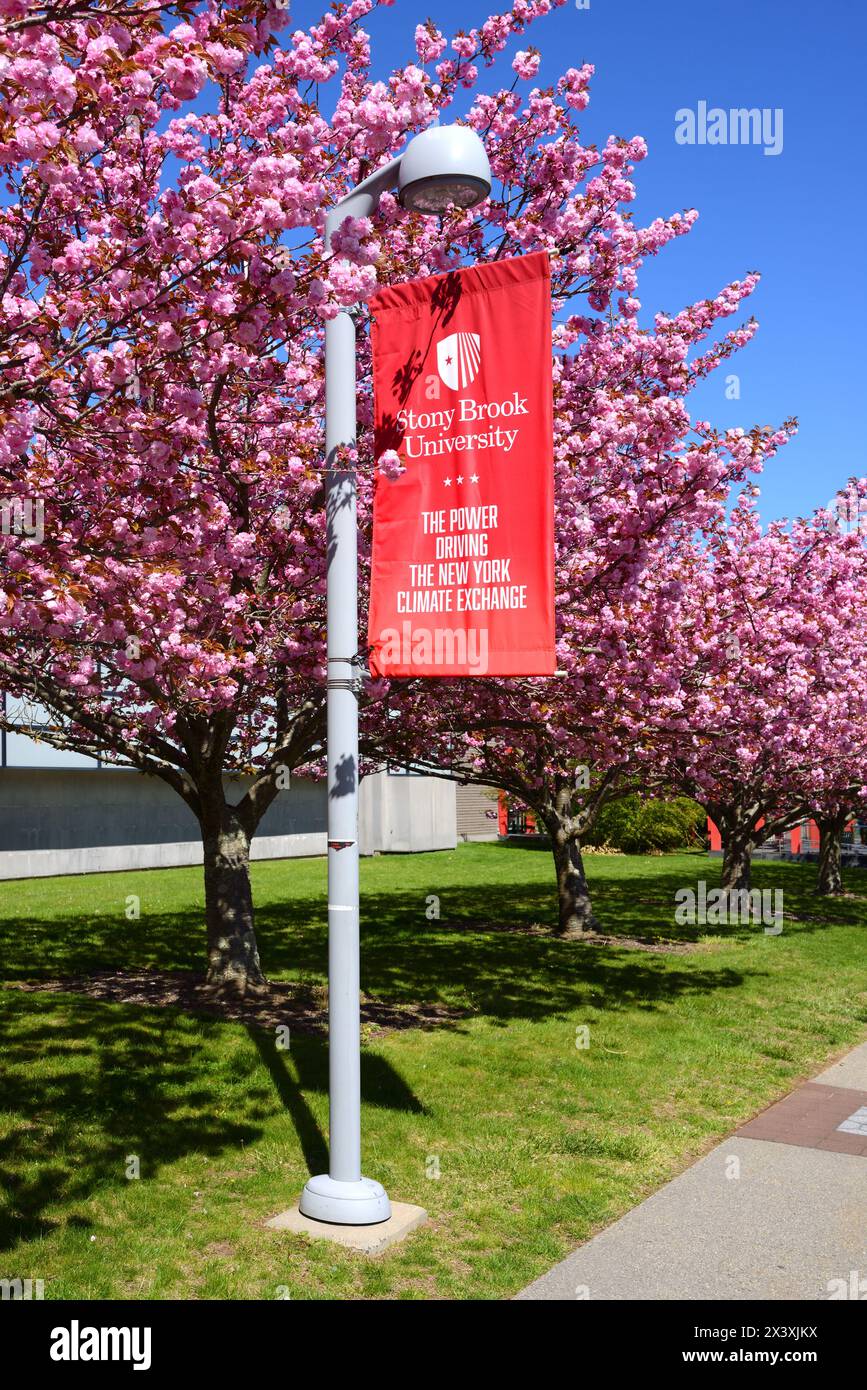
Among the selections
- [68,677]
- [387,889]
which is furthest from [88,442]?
[387,889]

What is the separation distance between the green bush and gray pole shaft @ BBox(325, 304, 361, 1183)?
36.0 meters

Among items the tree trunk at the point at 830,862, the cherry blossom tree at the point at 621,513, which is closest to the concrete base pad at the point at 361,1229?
the cherry blossom tree at the point at 621,513

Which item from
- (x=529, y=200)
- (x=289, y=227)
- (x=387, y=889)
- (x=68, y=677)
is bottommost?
(x=387, y=889)

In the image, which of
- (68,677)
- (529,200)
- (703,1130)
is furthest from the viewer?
(529,200)

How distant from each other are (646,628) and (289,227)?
19.6ft

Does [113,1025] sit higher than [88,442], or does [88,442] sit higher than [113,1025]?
[88,442]

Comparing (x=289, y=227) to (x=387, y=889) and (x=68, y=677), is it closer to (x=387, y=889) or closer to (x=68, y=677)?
(x=68, y=677)

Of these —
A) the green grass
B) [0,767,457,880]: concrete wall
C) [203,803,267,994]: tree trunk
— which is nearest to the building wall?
[0,767,457,880]: concrete wall

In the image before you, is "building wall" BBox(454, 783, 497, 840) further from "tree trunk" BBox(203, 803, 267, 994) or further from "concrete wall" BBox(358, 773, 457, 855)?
"tree trunk" BBox(203, 803, 267, 994)

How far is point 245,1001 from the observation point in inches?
452

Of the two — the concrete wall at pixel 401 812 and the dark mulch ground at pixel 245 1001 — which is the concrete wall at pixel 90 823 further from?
the dark mulch ground at pixel 245 1001

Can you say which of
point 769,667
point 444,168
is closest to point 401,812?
point 769,667
